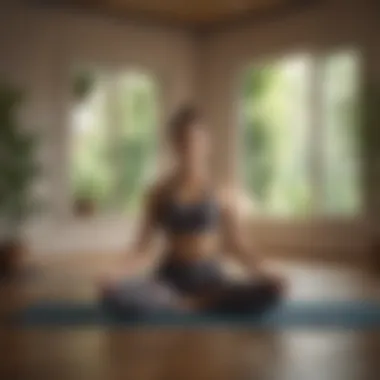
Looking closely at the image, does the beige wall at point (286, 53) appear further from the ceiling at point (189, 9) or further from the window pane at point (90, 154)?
the window pane at point (90, 154)

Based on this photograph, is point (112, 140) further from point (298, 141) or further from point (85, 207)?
point (298, 141)

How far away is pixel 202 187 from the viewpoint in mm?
1456

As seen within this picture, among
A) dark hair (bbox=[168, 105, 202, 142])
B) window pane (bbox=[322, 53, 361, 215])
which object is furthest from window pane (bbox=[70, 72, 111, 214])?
window pane (bbox=[322, 53, 361, 215])

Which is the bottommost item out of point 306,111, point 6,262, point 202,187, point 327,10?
point 6,262

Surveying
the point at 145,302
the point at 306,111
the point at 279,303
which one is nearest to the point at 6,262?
the point at 145,302

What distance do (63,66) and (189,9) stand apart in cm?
26

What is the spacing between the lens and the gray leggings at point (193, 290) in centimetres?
146

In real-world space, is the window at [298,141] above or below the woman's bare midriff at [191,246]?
above

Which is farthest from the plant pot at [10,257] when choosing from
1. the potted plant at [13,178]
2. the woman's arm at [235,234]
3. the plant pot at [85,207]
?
the woman's arm at [235,234]

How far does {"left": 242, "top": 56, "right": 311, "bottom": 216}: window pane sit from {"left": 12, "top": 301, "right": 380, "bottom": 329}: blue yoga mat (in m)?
0.21

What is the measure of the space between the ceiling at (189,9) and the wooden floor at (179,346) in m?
0.47

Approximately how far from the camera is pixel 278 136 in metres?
1.42

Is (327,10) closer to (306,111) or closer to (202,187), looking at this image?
(306,111)

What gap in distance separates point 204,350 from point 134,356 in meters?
0.13
